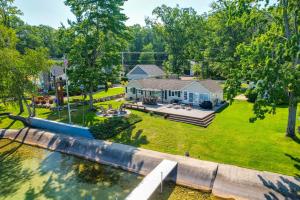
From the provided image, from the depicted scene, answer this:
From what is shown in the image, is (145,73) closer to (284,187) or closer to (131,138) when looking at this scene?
(131,138)

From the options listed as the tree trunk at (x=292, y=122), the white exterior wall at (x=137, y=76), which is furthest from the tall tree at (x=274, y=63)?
the white exterior wall at (x=137, y=76)

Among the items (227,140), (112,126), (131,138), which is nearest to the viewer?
(227,140)

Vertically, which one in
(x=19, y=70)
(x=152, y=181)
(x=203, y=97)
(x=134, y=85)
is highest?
(x=19, y=70)

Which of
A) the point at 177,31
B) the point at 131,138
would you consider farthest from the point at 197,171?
the point at 177,31

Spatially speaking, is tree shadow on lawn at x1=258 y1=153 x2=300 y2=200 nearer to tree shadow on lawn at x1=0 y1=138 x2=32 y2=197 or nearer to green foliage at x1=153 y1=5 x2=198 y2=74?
tree shadow on lawn at x1=0 y1=138 x2=32 y2=197

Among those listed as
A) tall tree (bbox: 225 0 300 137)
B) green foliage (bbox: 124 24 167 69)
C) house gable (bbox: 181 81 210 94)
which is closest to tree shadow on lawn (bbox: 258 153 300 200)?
tall tree (bbox: 225 0 300 137)

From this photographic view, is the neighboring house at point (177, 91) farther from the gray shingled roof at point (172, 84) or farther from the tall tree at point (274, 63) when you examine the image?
the tall tree at point (274, 63)

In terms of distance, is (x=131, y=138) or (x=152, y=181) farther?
(x=131, y=138)

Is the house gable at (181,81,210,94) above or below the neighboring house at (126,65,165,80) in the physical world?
below
